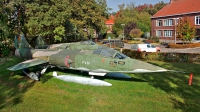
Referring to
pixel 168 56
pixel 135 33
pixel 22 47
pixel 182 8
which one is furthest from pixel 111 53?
pixel 182 8

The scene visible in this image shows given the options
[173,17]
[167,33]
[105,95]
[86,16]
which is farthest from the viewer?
[167,33]

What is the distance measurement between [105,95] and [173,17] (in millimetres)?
51390

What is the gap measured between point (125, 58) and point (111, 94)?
2.80 meters

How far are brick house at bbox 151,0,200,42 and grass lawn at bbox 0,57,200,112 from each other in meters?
40.5

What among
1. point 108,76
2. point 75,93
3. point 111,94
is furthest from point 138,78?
point 75,93

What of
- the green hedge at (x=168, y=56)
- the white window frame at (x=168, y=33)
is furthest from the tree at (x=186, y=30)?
the green hedge at (x=168, y=56)

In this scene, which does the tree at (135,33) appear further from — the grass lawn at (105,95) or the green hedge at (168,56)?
the grass lawn at (105,95)

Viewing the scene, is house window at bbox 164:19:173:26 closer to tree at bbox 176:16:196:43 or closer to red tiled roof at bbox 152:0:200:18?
red tiled roof at bbox 152:0:200:18

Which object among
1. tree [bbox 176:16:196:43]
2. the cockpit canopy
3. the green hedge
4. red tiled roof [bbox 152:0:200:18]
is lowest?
the green hedge

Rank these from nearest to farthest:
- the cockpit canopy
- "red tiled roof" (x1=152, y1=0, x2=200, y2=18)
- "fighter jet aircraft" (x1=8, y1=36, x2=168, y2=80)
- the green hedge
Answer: "fighter jet aircraft" (x1=8, y1=36, x2=168, y2=80)
the cockpit canopy
the green hedge
"red tiled roof" (x1=152, y1=0, x2=200, y2=18)

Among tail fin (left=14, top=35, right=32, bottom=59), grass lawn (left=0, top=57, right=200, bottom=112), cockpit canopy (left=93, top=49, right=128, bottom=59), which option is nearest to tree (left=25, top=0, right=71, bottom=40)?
tail fin (left=14, top=35, right=32, bottom=59)

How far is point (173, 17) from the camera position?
55844 millimetres

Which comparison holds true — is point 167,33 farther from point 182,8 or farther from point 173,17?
point 182,8

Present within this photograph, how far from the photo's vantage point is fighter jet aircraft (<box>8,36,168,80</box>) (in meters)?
12.6
